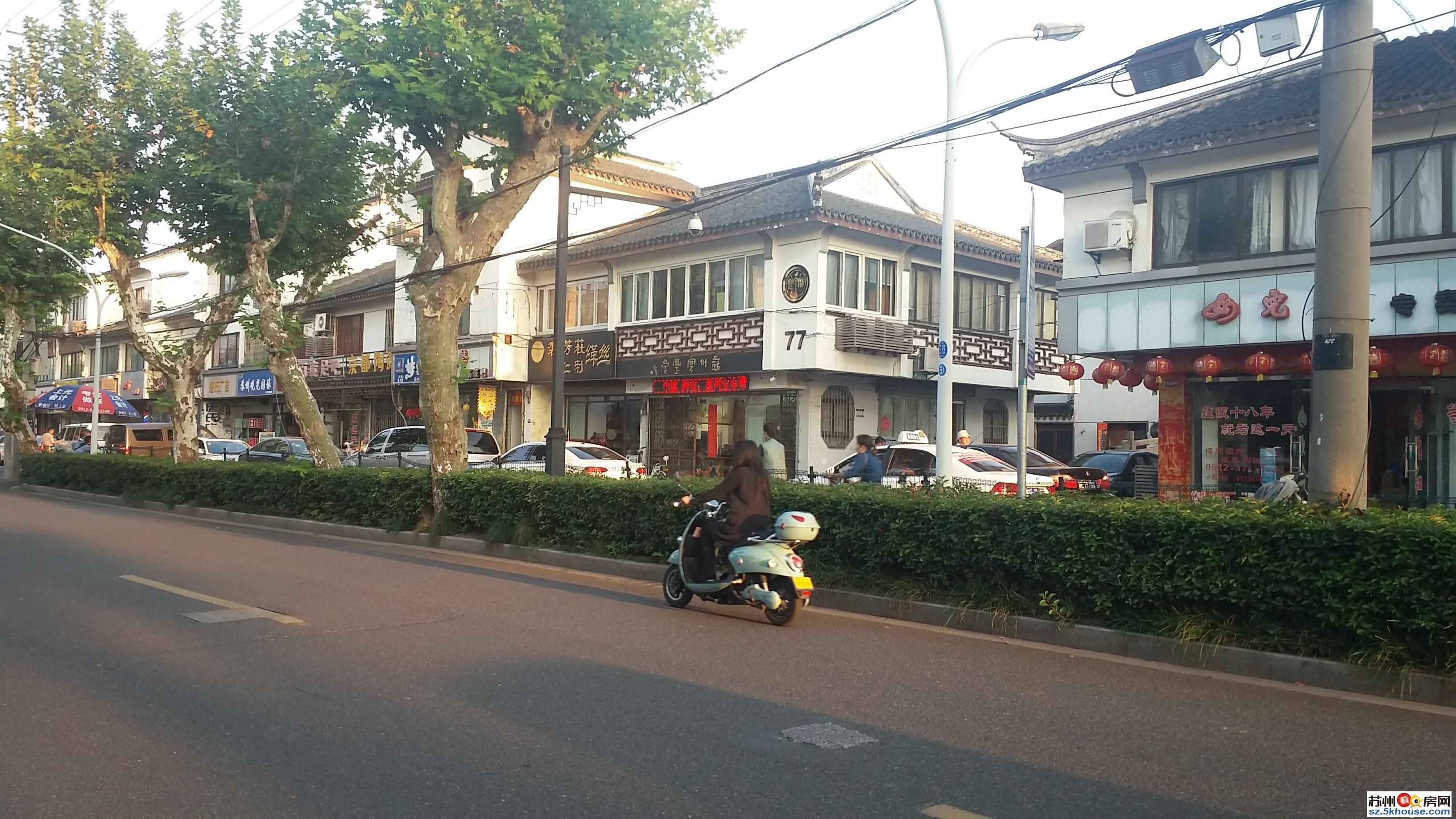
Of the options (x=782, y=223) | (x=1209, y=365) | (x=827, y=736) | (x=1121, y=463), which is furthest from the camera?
(x=782, y=223)

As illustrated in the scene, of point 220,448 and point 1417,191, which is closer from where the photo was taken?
point 1417,191

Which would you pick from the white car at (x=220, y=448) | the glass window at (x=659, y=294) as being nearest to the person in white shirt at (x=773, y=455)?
the glass window at (x=659, y=294)

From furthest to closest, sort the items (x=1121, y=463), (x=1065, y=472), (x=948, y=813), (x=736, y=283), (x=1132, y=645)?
(x=736, y=283) → (x=1121, y=463) → (x=1065, y=472) → (x=1132, y=645) → (x=948, y=813)

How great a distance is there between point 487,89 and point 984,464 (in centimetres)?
995

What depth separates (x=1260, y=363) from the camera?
632 inches

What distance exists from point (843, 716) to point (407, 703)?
2.51m

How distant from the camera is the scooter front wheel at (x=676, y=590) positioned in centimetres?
1025

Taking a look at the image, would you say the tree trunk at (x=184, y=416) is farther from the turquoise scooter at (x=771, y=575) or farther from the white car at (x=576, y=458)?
the turquoise scooter at (x=771, y=575)

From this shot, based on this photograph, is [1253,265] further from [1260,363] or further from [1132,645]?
[1132,645]

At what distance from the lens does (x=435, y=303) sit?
16938 mm

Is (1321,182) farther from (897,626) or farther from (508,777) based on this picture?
(508,777)

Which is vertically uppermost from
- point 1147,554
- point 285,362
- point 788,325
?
point 788,325

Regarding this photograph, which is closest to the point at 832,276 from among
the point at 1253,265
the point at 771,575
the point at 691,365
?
the point at 691,365

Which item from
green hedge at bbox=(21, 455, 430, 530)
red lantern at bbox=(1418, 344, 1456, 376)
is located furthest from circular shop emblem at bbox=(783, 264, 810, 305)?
red lantern at bbox=(1418, 344, 1456, 376)
